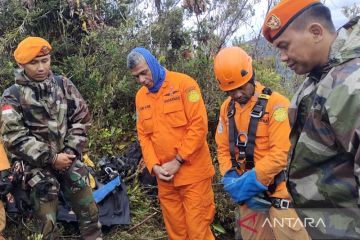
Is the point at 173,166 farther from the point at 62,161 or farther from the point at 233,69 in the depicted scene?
the point at 233,69

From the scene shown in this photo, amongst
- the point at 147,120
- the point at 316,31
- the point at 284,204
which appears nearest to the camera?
the point at 316,31

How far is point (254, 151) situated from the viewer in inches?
118

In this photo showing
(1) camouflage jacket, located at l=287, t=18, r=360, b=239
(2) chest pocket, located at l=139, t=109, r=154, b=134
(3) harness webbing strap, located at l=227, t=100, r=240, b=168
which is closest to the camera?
(1) camouflage jacket, located at l=287, t=18, r=360, b=239

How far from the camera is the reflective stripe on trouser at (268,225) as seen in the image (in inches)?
109

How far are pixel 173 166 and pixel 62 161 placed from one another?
962 millimetres

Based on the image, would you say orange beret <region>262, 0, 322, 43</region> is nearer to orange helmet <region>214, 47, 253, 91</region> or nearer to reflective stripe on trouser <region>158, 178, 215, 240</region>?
orange helmet <region>214, 47, 253, 91</region>

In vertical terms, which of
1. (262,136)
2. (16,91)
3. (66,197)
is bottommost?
(66,197)

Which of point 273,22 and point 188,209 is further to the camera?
point 188,209

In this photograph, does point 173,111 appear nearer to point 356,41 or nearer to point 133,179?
point 133,179

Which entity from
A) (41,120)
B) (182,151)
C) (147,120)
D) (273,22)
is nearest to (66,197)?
(41,120)

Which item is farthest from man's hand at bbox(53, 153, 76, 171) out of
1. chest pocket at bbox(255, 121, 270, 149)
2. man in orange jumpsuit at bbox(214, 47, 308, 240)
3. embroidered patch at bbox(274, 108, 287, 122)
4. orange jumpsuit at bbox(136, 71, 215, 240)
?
embroidered patch at bbox(274, 108, 287, 122)

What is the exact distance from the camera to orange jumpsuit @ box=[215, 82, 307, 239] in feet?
9.30

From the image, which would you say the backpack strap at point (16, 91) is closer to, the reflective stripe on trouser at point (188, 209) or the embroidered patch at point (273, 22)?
the reflective stripe on trouser at point (188, 209)

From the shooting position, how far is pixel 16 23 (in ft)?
20.5
